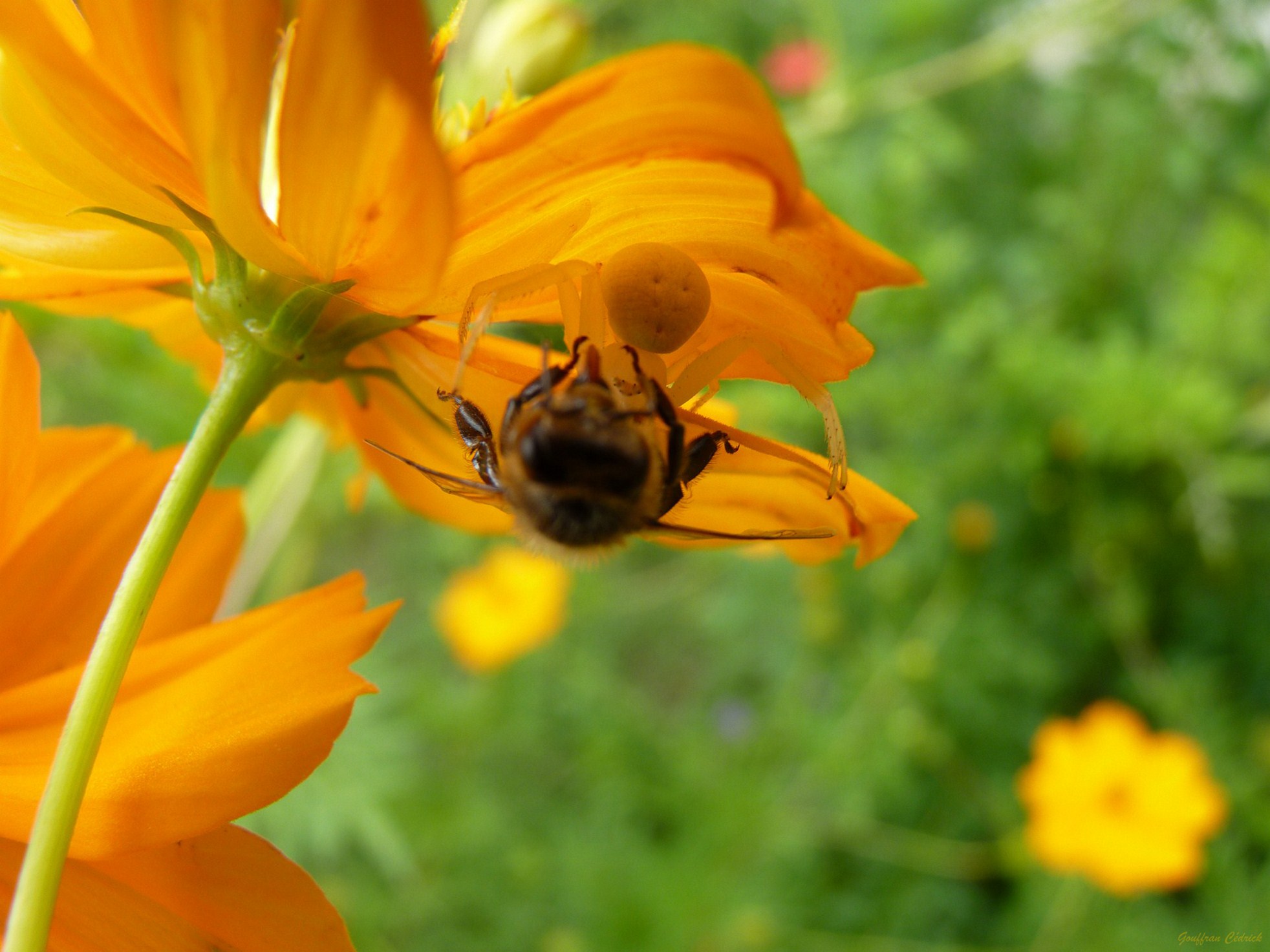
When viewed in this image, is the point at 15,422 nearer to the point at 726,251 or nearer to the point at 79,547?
the point at 79,547

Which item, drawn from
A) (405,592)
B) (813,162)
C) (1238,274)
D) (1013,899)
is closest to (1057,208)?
(1238,274)

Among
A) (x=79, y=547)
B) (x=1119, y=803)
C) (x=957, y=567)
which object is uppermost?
(x=957, y=567)

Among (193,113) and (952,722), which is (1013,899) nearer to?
(952,722)

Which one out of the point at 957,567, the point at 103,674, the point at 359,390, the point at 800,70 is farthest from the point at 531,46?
the point at 957,567

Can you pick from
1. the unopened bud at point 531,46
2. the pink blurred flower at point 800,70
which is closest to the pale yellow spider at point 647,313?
the unopened bud at point 531,46

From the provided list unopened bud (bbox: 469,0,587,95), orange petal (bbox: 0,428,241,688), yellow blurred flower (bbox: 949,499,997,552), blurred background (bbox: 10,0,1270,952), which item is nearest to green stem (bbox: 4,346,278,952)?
orange petal (bbox: 0,428,241,688)

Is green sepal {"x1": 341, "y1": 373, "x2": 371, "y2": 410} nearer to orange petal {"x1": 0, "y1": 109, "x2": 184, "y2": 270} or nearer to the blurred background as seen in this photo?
orange petal {"x1": 0, "y1": 109, "x2": 184, "y2": 270}

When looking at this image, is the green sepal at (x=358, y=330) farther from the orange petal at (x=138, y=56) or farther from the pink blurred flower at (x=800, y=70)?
the pink blurred flower at (x=800, y=70)
